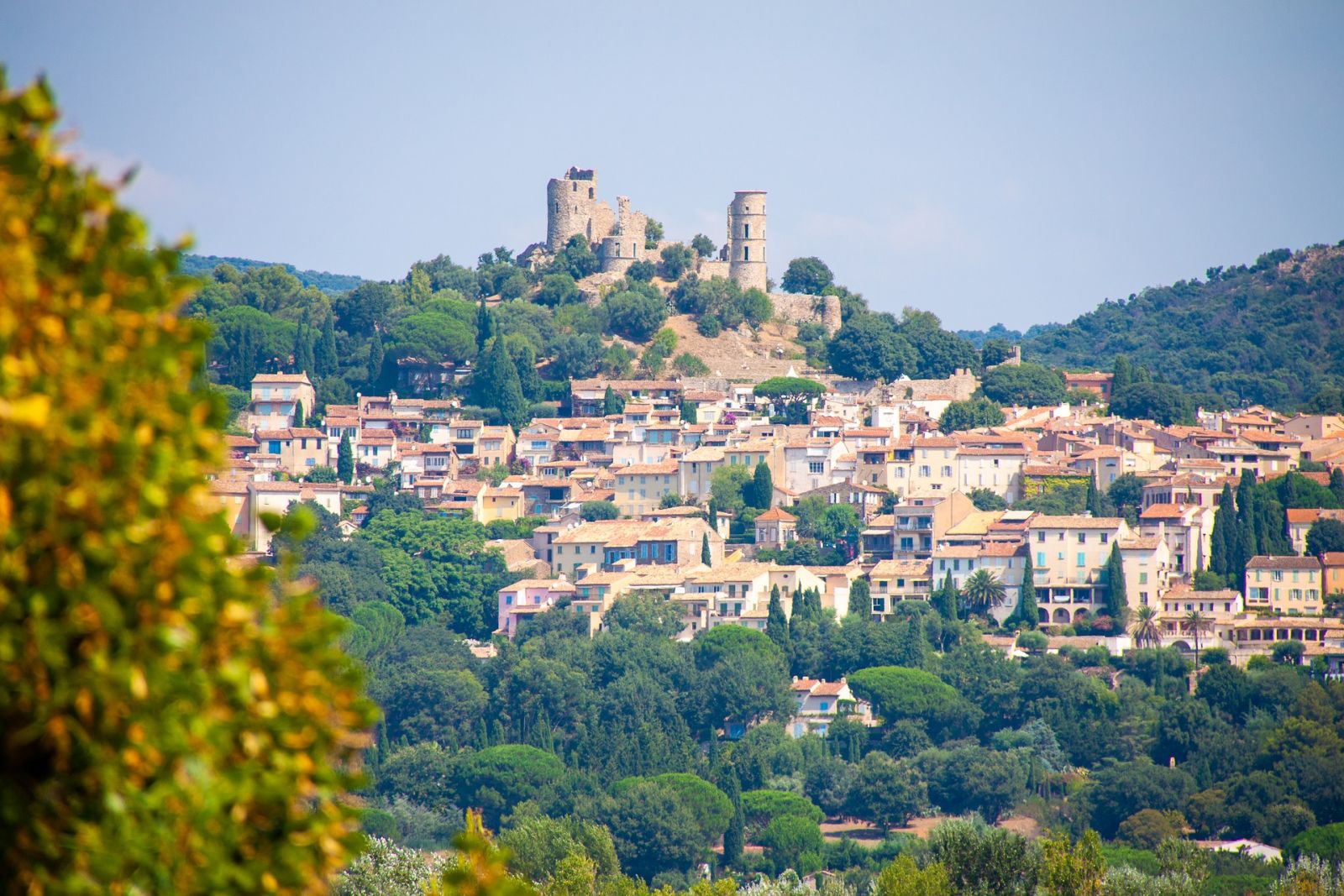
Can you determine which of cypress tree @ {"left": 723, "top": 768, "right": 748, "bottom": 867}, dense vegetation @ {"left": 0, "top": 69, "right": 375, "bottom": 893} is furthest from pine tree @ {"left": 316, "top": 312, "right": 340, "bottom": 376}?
dense vegetation @ {"left": 0, "top": 69, "right": 375, "bottom": 893}

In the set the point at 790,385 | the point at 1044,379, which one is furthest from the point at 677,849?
the point at 1044,379

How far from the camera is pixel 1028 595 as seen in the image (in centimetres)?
6144

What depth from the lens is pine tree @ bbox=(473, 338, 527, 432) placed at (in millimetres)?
79062

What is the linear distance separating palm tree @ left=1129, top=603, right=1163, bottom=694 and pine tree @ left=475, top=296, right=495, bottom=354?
32064 millimetres

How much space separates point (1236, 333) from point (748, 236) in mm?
49951

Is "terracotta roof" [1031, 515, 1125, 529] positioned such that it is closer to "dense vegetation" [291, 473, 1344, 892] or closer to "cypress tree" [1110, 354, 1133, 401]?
"dense vegetation" [291, 473, 1344, 892]

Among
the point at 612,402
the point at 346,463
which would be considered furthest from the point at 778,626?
the point at 612,402

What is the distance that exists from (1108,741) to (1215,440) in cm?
2343

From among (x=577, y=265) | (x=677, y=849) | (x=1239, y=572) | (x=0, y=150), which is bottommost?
(x=677, y=849)

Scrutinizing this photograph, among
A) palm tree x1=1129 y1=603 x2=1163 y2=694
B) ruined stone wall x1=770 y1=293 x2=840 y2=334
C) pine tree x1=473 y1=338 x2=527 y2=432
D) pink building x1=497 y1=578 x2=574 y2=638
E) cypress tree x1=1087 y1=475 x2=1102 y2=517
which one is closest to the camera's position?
palm tree x1=1129 y1=603 x2=1163 y2=694

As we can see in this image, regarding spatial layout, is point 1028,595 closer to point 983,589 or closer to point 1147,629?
point 983,589

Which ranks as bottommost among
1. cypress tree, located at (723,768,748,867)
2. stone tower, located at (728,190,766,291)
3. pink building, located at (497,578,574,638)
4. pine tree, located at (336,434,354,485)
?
cypress tree, located at (723,768,748,867)

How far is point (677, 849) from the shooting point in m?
48.3

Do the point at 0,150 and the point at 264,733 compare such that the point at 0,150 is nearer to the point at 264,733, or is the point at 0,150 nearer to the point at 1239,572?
the point at 264,733
